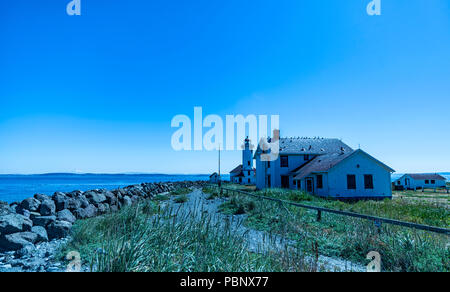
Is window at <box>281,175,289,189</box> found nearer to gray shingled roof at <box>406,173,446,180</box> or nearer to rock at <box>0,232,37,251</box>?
rock at <box>0,232,37,251</box>

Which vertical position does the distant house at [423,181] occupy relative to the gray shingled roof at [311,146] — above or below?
below

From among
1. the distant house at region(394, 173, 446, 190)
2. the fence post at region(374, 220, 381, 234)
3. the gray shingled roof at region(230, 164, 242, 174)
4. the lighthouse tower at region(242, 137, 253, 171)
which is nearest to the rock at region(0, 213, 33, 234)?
the fence post at region(374, 220, 381, 234)

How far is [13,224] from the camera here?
5.53 m

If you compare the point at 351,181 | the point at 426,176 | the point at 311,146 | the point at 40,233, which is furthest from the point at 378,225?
the point at 426,176

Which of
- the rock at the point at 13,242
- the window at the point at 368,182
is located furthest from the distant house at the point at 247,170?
the rock at the point at 13,242

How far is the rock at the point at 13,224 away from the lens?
5.36 meters

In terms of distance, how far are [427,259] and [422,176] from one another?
66.2 metres

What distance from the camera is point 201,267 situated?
306cm

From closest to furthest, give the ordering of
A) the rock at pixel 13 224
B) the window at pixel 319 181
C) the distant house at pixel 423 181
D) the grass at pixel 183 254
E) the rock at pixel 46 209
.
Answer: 1. the grass at pixel 183 254
2. the rock at pixel 13 224
3. the rock at pixel 46 209
4. the window at pixel 319 181
5. the distant house at pixel 423 181

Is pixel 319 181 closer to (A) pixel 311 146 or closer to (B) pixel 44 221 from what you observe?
(A) pixel 311 146

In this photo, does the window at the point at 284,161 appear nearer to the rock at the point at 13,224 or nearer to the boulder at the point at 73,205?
the boulder at the point at 73,205

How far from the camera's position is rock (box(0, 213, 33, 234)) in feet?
17.6

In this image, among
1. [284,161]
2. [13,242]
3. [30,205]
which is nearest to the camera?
[13,242]
